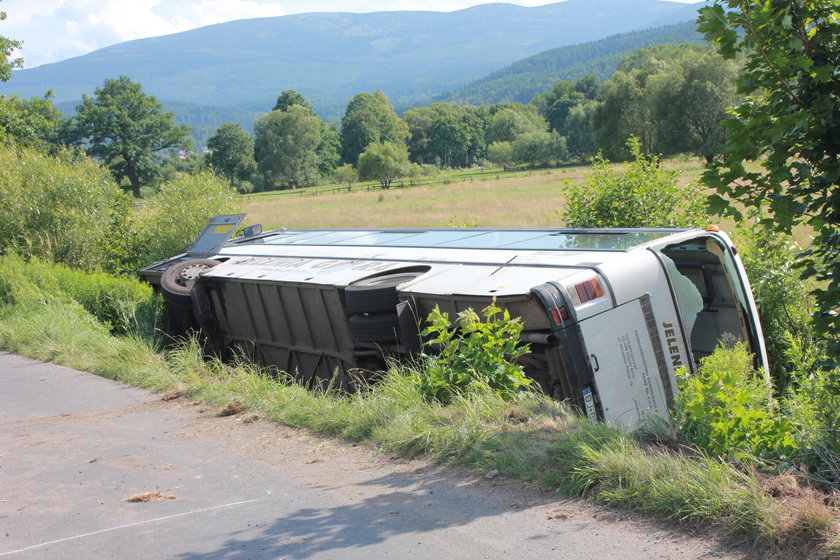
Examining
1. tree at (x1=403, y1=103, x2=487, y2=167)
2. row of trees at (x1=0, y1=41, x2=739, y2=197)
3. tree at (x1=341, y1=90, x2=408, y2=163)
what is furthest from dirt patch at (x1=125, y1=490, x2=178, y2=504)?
tree at (x1=403, y1=103, x2=487, y2=167)

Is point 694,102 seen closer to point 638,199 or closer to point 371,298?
point 638,199

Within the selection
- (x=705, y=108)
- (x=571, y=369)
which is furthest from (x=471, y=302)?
(x=705, y=108)

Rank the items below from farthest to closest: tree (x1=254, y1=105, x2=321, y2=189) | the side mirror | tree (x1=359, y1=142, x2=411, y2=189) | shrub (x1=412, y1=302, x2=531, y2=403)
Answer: tree (x1=254, y1=105, x2=321, y2=189), tree (x1=359, y1=142, x2=411, y2=189), the side mirror, shrub (x1=412, y1=302, x2=531, y2=403)

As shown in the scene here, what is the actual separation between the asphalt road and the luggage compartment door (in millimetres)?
1880

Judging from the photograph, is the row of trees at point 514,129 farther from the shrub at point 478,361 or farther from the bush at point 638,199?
the shrub at point 478,361

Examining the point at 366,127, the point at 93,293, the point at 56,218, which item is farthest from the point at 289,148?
the point at 93,293

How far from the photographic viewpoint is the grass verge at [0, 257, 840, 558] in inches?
139

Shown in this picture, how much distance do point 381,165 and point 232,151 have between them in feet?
99.3

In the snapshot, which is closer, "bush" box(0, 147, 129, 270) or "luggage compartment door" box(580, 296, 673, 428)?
"luggage compartment door" box(580, 296, 673, 428)

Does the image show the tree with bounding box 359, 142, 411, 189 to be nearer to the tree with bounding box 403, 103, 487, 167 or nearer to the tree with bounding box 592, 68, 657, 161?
the tree with bounding box 592, 68, 657, 161

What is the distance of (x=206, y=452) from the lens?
596 centimetres

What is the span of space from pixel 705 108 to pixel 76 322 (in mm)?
44768

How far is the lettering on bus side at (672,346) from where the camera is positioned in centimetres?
682

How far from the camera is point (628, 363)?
6.45 meters
